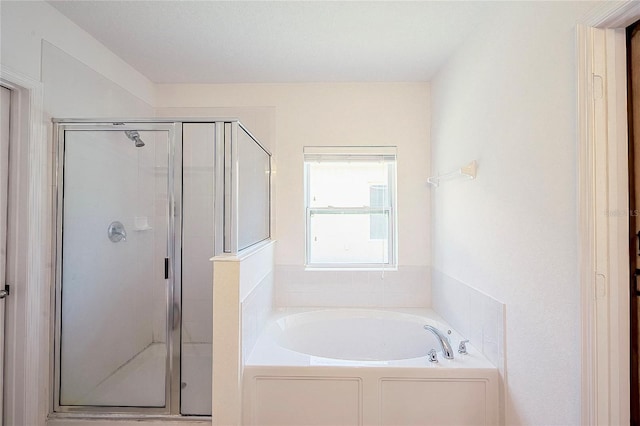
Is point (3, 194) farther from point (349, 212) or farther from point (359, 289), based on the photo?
point (359, 289)

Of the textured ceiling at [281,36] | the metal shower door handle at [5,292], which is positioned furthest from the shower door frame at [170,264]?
the textured ceiling at [281,36]

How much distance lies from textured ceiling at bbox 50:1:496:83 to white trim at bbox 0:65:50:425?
2.11ft

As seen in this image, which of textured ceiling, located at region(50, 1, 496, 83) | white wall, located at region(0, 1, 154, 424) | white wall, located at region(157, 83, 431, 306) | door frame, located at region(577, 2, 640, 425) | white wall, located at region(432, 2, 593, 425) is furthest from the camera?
white wall, located at region(157, 83, 431, 306)

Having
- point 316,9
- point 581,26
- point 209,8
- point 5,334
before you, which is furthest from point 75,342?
point 581,26

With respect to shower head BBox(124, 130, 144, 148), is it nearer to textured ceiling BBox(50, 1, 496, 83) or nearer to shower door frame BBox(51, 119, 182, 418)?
shower door frame BBox(51, 119, 182, 418)

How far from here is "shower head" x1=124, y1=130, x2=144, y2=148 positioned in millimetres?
1876

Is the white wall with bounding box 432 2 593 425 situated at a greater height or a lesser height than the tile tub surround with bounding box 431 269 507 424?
greater

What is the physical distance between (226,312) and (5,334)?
45.8 inches

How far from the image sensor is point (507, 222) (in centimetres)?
153

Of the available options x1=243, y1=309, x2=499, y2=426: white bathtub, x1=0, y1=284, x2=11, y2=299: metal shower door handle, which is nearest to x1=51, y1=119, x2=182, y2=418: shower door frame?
x1=0, y1=284, x2=11, y2=299: metal shower door handle

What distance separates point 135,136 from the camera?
189 centimetres

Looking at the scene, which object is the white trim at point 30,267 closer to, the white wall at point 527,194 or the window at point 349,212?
the window at point 349,212

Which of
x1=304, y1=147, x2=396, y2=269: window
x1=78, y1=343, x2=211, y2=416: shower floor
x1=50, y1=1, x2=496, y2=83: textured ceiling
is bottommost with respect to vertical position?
x1=78, y1=343, x2=211, y2=416: shower floor

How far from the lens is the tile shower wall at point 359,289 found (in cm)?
265
